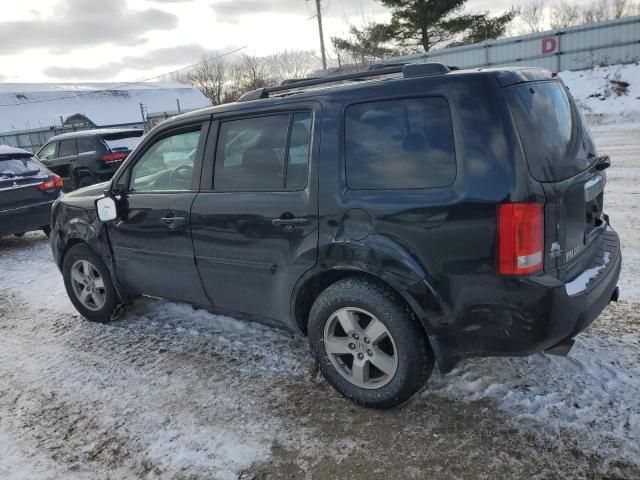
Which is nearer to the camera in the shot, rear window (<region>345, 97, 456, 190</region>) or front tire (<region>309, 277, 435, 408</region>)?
rear window (<region>345, 97, 456, 190</region>)

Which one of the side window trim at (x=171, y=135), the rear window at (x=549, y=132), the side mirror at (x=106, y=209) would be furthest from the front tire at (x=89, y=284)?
the rear window at (x=549, y=132)

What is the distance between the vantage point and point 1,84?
55406mm

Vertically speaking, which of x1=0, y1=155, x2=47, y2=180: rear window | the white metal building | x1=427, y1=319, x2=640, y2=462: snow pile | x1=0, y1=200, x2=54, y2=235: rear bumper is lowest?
x1=427, y1=319, x2=640, y2=462: snow pile

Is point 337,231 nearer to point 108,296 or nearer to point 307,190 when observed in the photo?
point 307,190

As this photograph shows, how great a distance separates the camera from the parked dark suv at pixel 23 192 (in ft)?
25.0

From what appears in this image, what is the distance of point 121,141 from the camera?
462 inches

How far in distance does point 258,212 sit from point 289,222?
264mm

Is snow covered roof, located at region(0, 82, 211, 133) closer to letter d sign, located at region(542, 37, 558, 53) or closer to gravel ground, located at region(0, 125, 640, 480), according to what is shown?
letter d sign, located at region(542, 37, 558, 53)

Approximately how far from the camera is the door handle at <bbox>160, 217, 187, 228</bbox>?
3.63m

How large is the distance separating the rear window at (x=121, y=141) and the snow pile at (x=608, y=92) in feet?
51.6

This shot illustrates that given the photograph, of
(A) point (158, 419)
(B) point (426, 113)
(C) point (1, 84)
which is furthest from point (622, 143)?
(C) point (1, 84)

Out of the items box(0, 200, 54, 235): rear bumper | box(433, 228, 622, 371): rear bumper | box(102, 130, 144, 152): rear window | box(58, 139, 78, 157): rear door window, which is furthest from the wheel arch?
box(58, 139, 78, 157): rear door window

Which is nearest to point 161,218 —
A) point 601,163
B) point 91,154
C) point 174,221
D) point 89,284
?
point 174,221

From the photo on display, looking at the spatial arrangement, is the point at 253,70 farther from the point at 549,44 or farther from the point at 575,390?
the point at 575,390
